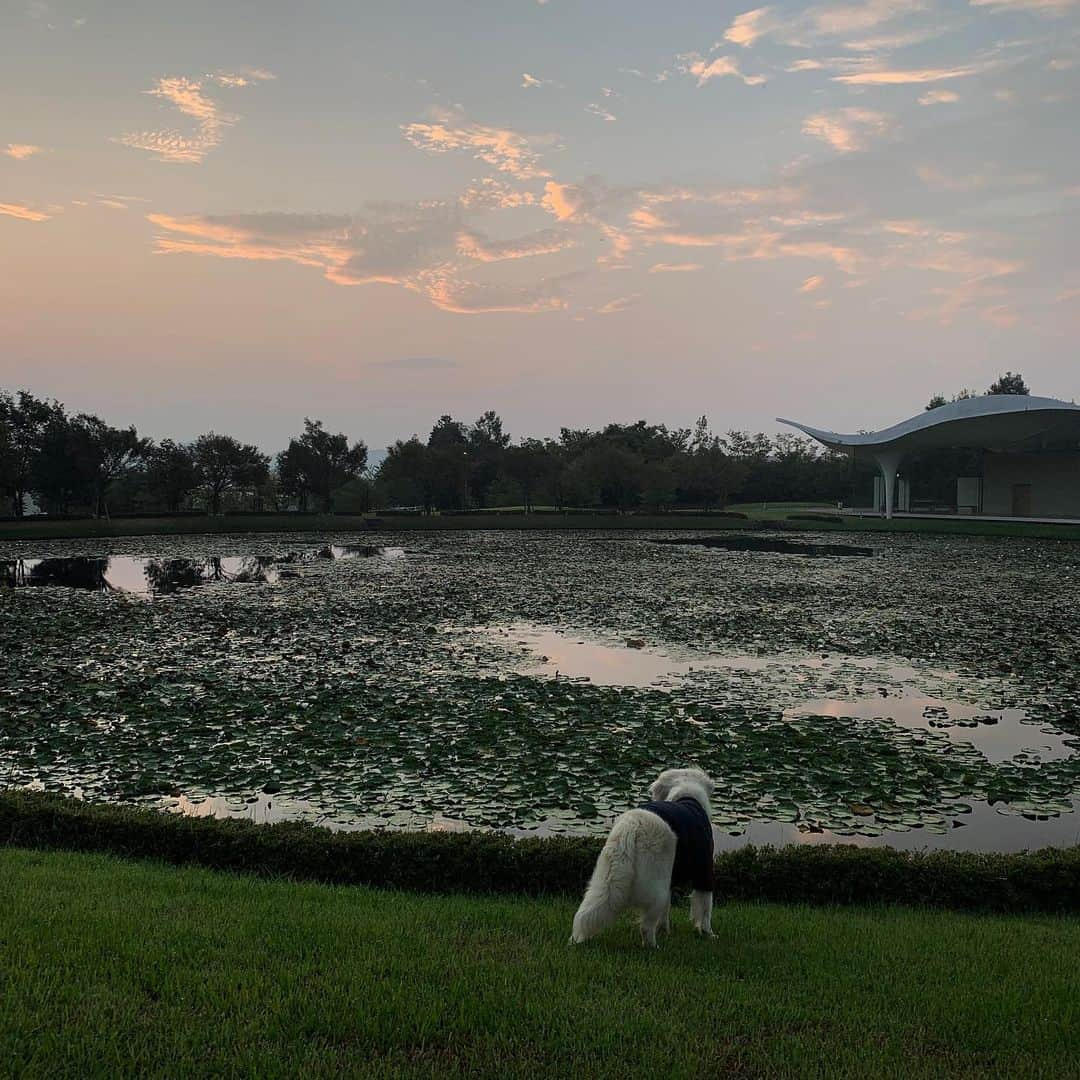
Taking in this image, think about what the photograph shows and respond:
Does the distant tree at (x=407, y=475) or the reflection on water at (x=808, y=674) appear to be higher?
the distant tree at (x=407, y=475)

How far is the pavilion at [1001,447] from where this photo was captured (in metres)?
45.3

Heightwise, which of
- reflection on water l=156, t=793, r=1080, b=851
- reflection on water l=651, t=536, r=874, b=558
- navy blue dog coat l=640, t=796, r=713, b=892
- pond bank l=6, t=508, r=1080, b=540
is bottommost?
reflection on water l=156, t=793, r=1080, b=851

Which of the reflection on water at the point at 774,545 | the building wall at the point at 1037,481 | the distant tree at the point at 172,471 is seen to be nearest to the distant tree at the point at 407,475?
the distant tree at the point at 172,471

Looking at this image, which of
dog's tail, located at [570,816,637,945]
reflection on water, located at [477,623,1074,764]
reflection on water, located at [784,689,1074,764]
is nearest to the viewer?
dog's tail, located at [570,816,637,945]

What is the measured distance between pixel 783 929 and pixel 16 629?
1427 centimetres

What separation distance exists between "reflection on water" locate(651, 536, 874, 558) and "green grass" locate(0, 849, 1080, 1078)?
28.4m

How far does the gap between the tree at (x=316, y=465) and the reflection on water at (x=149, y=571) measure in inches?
1064

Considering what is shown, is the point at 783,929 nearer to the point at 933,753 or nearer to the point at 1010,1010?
the point at 1010,1010

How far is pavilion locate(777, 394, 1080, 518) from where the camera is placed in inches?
1783

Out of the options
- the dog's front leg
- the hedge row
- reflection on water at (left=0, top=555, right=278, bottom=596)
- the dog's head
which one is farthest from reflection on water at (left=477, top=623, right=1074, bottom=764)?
reflection on water at (left=0, top=555, right=278, bottom=596)

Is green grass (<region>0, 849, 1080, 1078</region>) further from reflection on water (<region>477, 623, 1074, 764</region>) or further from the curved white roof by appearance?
the curved white roof

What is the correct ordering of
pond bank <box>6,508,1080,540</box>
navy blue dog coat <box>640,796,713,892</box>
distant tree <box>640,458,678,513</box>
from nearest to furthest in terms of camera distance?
navy blue dog coat <box>640,796,713,892</box>, pond bank <box>6,508,1080,540</box>, distant tree <box>640,458,678,513</box>

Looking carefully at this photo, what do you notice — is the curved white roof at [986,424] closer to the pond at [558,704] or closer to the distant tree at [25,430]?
the pond at [558,704]

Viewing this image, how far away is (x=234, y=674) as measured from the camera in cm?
Result: 1122
